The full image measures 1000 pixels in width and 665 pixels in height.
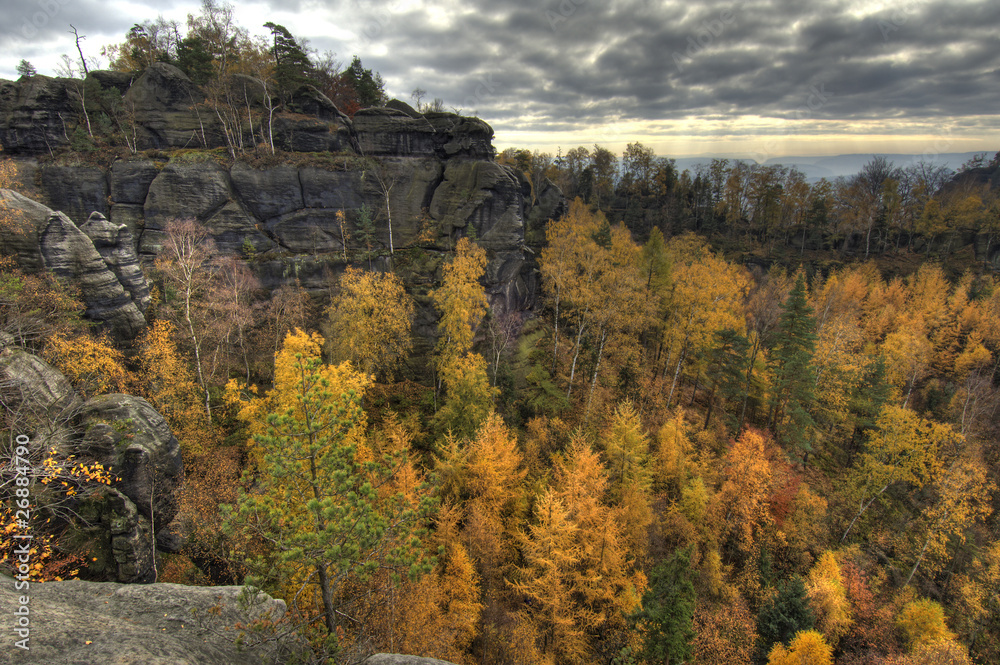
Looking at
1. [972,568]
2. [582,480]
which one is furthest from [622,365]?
[972,568]

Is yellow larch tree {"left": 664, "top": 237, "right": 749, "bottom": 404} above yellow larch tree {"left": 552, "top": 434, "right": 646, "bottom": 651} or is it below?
above

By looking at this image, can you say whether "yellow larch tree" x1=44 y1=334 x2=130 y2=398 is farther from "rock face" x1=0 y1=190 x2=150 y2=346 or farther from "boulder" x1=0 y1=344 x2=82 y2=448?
"rock face" x1=0 y1=190 x2=150 y2=346

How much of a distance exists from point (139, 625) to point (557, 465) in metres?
22.5

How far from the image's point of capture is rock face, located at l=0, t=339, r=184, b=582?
599 inches

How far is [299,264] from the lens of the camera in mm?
37656

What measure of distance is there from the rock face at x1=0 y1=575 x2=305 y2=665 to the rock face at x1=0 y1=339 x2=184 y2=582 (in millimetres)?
9076

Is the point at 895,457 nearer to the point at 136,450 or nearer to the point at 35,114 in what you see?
the point at 136,450

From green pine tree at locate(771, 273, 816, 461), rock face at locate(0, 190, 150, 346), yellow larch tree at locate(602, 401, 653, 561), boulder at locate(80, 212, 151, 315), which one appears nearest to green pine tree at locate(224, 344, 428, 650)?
yellow larch tree at locate(602, 401, 653, 561)

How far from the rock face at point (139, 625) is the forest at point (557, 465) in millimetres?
730

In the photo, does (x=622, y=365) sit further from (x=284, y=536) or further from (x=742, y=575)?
(x=284, y=536)

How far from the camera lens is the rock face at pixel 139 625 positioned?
6.71 meters

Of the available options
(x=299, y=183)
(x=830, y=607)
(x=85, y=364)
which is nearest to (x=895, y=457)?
(x=830, y=607)

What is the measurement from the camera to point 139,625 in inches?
304

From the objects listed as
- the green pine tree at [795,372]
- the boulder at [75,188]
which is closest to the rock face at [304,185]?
the boulder at [75,188]
